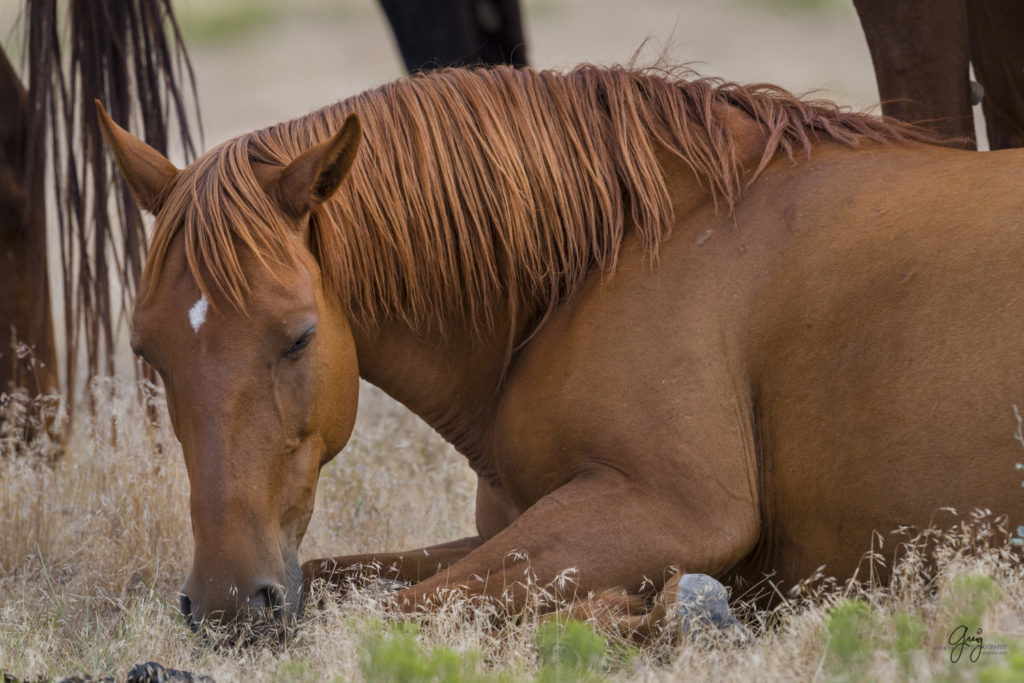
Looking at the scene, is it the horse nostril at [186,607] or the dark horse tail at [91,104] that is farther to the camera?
the dark horse tail at [91,104]

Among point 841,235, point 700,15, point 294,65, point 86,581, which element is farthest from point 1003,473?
point 700,15

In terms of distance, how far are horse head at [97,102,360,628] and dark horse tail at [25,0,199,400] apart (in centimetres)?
173

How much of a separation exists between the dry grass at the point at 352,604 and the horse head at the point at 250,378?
0.20 m

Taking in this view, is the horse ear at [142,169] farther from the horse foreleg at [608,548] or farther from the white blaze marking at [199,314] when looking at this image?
the horse foreleg at [608,548]

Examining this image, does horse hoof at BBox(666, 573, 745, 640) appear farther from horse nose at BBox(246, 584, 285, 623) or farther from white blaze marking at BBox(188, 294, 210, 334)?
white blaze marking at BBox(188, 294, 210, 334)

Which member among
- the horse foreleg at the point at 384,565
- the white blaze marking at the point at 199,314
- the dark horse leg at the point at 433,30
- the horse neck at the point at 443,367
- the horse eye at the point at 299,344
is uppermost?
the dark horse leg at the point at 433,30

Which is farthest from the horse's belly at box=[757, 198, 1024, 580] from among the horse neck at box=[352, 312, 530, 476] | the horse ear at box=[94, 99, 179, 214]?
the horse ear at box=[94, 99, 179, 214]

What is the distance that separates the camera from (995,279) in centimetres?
293

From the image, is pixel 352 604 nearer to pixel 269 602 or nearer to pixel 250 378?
pixel 269 602

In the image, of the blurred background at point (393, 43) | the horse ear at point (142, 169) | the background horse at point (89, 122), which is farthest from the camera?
the blurred background at point (393, 43)

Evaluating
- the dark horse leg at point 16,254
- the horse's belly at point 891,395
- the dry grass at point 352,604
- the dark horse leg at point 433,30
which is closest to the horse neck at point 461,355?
the horse's belly at point 891,395

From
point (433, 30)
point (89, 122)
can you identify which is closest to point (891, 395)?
point (89, 122)

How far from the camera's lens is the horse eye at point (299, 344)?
9.64ft

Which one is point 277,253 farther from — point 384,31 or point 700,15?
point 384,31
